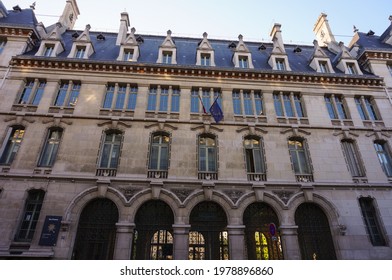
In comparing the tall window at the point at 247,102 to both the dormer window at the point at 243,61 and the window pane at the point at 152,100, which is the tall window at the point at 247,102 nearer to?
the dormer window at the point at 243,61

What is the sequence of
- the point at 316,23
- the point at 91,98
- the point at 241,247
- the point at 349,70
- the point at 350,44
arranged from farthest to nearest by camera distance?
1. the point at 316,23
2. the point at 350,44
3. the point at 349,70
4. the point at 91,98
5. the point at 241,247

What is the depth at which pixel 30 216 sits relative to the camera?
45.9ft

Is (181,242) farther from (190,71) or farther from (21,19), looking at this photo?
(21,19)

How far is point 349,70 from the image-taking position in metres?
21.1

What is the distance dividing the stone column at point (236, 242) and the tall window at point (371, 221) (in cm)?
823

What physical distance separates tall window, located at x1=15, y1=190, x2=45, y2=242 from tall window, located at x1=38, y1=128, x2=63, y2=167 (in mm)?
1914

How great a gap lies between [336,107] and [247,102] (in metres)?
7.14

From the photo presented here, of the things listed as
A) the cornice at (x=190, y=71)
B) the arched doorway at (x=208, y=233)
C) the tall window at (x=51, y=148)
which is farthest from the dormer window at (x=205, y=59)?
the tall window at (x=51, y=148)

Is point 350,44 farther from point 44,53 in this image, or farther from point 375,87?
point 44,53

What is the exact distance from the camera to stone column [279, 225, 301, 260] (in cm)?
1382

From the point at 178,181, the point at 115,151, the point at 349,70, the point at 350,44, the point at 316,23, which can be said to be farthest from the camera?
the point at 316,23

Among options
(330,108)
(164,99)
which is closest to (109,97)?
(164,99)

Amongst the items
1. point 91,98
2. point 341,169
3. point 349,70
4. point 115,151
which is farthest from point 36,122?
point 349,70

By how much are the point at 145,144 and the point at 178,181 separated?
3467 millimetres
